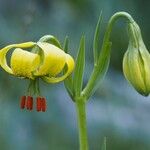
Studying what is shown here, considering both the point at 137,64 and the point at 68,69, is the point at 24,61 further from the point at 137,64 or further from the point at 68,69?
the point at 137,64

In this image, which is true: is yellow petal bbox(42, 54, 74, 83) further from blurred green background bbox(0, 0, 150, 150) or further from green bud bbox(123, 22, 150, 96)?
blurred green background bbox(0, 0, 150, 150)

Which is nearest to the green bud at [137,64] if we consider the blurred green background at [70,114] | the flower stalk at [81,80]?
the flower stalk at [81,80]

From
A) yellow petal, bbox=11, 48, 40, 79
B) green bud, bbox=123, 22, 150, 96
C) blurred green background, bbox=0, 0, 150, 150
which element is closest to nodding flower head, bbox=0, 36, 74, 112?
yellow petal, bbox=11, 48, 40, 79

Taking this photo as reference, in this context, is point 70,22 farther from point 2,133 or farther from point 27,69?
point 27,69

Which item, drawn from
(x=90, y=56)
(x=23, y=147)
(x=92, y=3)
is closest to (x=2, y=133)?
(x=23, y=147)

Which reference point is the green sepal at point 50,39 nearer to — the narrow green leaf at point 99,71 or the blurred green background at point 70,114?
the narrow green leaf at point 99,71
